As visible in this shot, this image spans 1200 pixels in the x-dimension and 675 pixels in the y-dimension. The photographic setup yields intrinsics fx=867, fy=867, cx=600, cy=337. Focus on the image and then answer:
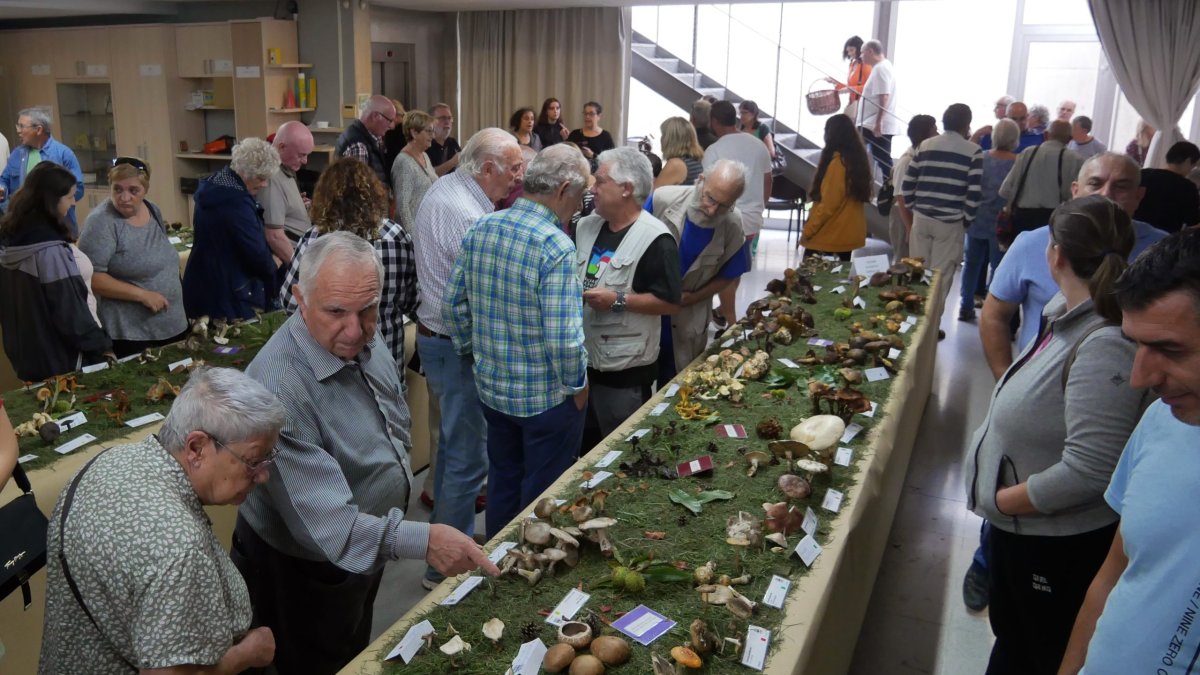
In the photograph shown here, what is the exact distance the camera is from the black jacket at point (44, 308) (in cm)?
349

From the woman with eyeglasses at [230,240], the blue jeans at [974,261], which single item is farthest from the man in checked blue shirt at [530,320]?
the blue jeans at [974,261]

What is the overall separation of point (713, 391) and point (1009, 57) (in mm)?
9982

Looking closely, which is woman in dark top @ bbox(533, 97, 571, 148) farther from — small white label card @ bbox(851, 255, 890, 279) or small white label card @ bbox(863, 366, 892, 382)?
small white label card @ bbox(863, 366, 892, 382)

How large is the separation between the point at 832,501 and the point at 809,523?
0.19 m

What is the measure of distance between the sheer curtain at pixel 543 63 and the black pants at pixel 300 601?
8.81 metres

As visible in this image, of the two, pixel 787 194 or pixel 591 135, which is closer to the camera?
pixel 591 135

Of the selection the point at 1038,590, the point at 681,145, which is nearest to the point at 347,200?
the point at 1038,590

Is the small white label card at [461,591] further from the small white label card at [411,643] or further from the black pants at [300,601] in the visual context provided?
the black pants at [300,601]

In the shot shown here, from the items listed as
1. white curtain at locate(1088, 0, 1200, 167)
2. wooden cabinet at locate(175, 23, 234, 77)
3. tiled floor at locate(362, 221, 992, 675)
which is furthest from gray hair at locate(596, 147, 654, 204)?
wooden cabinet at locate(175, 23, 234, 77)

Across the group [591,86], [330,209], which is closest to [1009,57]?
[591,86]

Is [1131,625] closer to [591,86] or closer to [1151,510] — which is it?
[1151,510]

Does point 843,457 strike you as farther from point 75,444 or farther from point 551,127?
point 551,127

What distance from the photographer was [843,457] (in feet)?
8.89

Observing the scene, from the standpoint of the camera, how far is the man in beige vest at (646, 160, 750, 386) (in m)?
3.71
